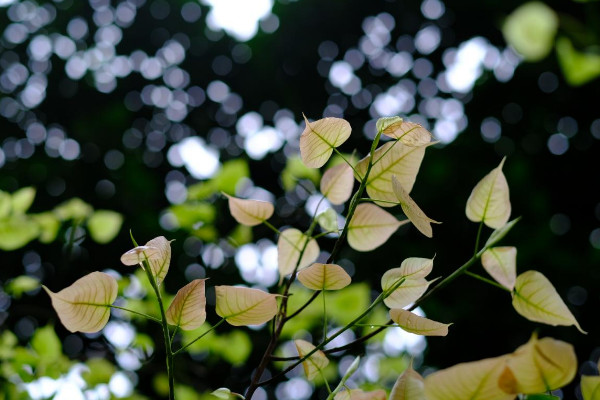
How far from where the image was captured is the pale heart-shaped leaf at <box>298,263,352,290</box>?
418 millimetres

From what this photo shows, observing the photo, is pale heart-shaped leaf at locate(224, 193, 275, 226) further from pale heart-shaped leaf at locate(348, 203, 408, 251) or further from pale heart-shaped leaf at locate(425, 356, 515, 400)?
pale heart-shaped leaf at locate(425, 356, 515, 400)

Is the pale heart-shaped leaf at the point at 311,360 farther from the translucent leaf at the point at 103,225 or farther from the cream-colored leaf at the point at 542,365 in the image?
the translucent leaf at the point at 103,225

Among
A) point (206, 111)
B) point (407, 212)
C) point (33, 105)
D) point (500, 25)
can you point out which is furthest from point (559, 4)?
point (407, 212)

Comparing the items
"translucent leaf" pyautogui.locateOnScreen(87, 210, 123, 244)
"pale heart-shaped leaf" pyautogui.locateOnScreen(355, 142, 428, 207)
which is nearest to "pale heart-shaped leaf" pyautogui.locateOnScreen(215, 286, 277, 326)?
"pale heart-shaped leaf" pyautogui.locateOnScreen(355, 142, 428, 207)

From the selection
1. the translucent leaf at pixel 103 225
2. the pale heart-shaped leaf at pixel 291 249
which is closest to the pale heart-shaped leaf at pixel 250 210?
the pale heart-shaped leaf at pixel 291 249

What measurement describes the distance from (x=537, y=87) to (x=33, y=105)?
2.47 meters

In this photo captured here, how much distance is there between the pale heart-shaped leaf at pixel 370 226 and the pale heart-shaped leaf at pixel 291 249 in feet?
0.13

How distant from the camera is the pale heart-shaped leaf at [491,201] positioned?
0.44 meters

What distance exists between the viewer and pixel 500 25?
269 cm

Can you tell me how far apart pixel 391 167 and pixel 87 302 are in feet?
0.82

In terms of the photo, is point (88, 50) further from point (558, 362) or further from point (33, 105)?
point (558, 362)

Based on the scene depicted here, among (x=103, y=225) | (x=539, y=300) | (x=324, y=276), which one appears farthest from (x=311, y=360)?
(x=103, y=225)

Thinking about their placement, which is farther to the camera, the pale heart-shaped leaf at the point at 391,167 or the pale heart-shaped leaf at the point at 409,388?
the pale heart-shaped leaf at the point at 391,167

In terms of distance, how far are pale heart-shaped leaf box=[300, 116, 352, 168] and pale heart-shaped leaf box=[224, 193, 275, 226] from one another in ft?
0.34
